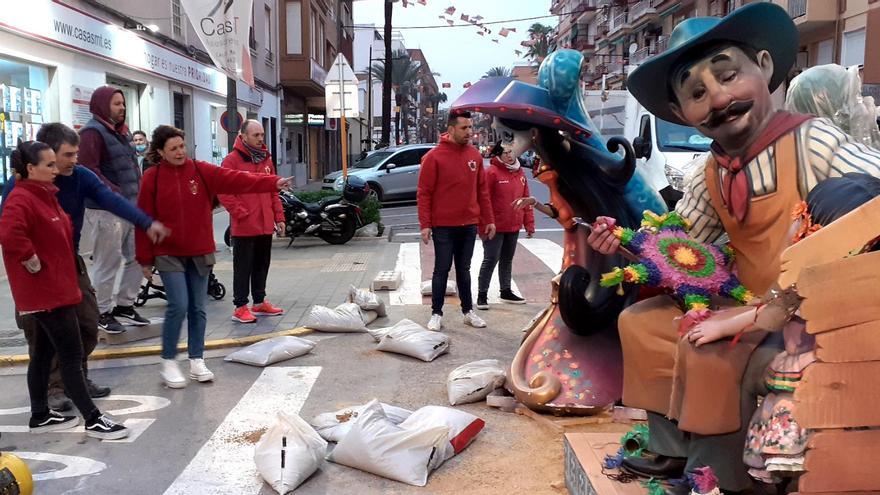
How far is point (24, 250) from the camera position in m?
3.75

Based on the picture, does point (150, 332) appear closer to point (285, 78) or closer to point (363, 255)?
point (363, 255)

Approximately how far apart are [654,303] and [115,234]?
481 centimetres

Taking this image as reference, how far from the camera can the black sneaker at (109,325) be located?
19.4 ft

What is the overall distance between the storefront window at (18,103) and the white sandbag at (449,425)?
7639 millimetres

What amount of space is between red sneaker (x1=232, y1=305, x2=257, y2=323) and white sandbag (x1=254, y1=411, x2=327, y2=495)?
320 centimetres

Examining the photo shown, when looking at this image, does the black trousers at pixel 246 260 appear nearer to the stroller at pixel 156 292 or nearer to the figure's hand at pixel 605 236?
the stroller at pixel 156 292

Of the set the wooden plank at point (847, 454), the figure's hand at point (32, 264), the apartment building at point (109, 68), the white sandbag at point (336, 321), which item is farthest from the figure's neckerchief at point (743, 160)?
the apartment building at point (109, 68)

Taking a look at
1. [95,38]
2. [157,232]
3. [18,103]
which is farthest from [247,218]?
[95,38]

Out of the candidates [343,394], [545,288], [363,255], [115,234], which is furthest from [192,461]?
[363,255]

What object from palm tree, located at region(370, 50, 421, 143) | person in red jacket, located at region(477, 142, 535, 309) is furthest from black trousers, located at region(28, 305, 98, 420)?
palm tree, located at region(370, 50, 421, 143)

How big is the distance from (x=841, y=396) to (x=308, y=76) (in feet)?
87.0

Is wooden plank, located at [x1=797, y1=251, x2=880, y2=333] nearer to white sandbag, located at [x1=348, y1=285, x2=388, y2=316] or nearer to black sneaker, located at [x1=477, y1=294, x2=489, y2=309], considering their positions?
white sandbag, located at [x1=348, y1=285, x2=388, y2=316]

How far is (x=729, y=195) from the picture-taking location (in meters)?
2.50

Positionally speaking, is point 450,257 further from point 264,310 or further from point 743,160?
point 743,160
